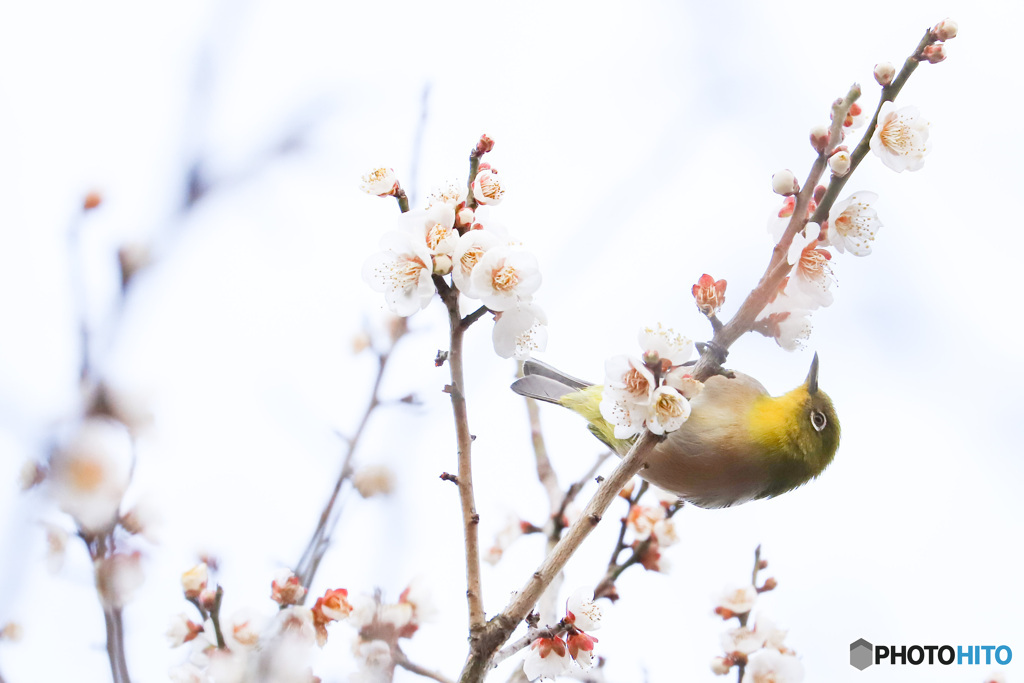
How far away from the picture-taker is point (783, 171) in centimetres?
156

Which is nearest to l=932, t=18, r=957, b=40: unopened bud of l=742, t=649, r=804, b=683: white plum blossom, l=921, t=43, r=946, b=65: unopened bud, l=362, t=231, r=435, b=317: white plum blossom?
l=921, t=43, r=946, b=65: unopened bud

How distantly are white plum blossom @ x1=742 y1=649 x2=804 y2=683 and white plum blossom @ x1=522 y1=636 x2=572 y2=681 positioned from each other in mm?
1396

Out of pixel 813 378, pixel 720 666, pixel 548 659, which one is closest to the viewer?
pixel 548 659

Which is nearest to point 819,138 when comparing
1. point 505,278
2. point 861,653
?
point 505,278

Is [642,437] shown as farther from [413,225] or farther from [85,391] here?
[85,391]

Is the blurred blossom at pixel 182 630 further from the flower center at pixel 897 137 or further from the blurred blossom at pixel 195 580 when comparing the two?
the flower center at pixel 897 137

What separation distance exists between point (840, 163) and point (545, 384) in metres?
1.66

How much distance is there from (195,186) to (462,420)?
569 mm

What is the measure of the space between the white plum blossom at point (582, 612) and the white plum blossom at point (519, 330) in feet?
1.66

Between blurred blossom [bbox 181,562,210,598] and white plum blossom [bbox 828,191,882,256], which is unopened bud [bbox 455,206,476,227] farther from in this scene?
blurred blossom [bbox 181,562,210,598]

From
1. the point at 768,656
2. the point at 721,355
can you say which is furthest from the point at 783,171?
the point at 768,656

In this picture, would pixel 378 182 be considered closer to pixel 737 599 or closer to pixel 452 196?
pixel 452 196

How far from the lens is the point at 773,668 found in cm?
276

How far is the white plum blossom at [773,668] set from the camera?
2730 mm
